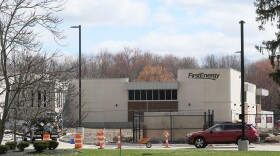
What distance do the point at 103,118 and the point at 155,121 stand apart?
3596 cm

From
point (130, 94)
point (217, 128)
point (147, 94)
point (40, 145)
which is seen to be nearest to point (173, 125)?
point (217, 128)

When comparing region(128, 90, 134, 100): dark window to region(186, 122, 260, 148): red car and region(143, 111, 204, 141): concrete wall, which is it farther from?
region(186, 122, 260, 148): red car

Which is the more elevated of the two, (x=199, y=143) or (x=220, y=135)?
(x=220, y=135)

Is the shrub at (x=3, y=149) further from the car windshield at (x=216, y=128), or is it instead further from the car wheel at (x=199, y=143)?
the car windshield at (x=216, y=128)

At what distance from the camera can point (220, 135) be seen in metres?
37.7

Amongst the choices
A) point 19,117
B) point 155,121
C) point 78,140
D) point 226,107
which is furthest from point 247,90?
point 19,117

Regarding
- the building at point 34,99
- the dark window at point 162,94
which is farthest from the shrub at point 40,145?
the dark window at point 162,94

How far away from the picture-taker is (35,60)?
18.1 m

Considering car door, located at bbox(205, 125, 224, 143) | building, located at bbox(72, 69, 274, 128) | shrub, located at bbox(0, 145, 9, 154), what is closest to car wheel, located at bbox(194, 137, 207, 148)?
car door, located at bbox(205, 125, 224, 143)

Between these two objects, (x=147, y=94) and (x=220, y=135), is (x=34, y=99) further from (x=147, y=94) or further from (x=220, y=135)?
(x=147, y=94)

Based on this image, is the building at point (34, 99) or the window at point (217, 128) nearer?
the building at point (34, 99)

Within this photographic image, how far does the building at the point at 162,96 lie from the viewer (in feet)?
254

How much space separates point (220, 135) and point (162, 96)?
141 feet

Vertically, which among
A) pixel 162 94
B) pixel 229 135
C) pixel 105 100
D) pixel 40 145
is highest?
pixel 162 94
